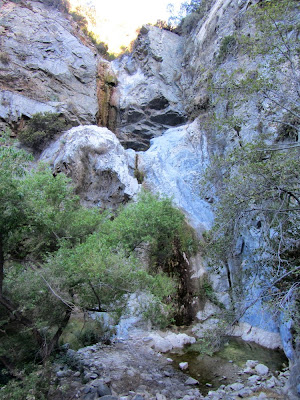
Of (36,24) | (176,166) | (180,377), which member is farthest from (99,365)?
(36,24)

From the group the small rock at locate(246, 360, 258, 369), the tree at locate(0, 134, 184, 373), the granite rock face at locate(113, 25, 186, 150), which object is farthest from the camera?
the granite rock face at locate(113, 25, 186, 150)

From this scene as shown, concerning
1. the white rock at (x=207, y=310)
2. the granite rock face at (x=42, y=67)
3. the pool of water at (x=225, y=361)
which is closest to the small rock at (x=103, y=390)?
the pool of water at (x=225, y=361)

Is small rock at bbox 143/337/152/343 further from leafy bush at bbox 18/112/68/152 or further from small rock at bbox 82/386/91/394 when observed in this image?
leafy bush at bbox 18/112/68/152

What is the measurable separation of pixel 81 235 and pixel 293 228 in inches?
269

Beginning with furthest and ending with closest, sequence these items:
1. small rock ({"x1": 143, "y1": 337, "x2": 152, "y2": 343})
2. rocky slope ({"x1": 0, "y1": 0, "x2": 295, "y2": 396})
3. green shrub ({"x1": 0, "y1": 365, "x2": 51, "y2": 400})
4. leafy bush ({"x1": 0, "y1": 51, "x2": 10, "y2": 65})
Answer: leafy bush ({"x1": 0, "y1": 51, "x2": 10, "y2": 65})
rocky slope ({"x1": 0, "y1": 0, "x2": 295, "y2": 396})
small rock ({"x1": 143, "y1": 337, "x2": 152, "y2": 343})
green shrub ({"x1": 0, "y1": 365, "x2": 51, "y2": 400})

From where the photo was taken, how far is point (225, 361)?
34.8 feet

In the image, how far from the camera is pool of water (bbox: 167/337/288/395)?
923 centimetres

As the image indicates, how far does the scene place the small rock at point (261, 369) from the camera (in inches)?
369

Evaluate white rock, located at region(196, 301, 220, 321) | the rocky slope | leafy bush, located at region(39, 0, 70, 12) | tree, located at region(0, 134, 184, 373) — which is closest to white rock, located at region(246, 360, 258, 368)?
the rocky slope

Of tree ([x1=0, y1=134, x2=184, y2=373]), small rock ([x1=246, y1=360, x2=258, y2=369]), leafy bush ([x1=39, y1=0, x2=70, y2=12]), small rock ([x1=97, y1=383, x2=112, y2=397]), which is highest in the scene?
leafy bush ([x1=39, y1=0, x2=70, y2=12])

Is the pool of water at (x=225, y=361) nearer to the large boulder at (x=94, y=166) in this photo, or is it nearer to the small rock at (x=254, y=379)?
the small rock at (x=254, y=379)

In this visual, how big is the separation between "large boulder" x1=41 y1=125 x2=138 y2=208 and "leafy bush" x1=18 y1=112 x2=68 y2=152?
129 cm

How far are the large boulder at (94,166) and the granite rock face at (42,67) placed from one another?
4329 millimetres

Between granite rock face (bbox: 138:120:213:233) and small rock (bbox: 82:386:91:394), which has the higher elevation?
granite rock face (bbox: 138:120:213:233)
